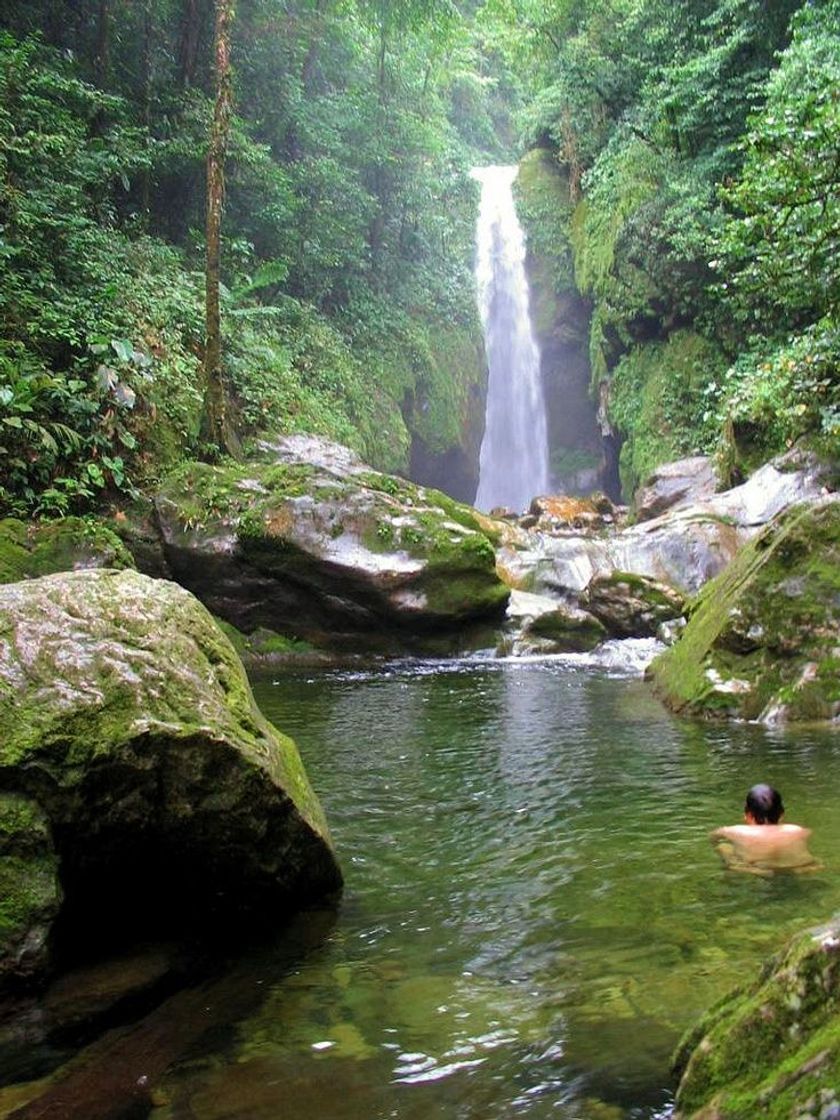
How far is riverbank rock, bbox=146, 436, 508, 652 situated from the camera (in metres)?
11.6

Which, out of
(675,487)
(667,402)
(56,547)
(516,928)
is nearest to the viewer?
(516,928)

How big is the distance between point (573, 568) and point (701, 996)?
11.7 m

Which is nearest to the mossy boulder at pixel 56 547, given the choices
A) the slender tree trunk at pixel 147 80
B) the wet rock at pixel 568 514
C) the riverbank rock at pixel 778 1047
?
the riverbank rock at pixel 778 1047

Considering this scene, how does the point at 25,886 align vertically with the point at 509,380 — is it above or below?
below

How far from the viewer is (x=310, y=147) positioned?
22.4 m

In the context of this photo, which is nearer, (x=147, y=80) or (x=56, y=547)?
(x=56, y=547)

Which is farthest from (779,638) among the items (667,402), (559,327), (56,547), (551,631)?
(559,327)

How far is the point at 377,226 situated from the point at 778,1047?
2584 cm

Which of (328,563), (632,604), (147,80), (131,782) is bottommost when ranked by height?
(131,782)

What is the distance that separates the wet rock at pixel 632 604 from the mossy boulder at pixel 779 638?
3384mm

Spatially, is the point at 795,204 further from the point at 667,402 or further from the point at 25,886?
the point at 667,402

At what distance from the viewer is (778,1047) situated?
1.78 meters

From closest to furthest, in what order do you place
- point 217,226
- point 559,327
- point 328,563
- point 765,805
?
point 765,805
point 328,563
point 217,226
point 559,327

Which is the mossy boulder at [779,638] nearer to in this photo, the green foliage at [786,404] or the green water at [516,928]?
the green water at [516,928]
